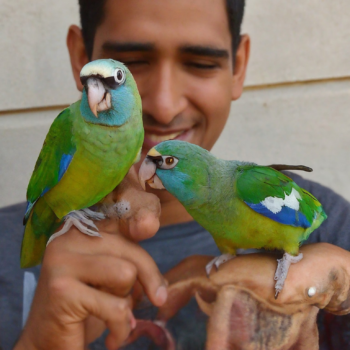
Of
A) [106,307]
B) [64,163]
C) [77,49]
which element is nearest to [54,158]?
[64,163]

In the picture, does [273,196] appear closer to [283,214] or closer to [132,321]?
[283,214]

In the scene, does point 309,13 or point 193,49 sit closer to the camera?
point 193,49

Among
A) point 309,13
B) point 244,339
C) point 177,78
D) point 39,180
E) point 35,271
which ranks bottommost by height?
point 35,271

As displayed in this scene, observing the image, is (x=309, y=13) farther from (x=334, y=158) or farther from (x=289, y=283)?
(x=289, y=283)

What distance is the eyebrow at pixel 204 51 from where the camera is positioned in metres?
0.79

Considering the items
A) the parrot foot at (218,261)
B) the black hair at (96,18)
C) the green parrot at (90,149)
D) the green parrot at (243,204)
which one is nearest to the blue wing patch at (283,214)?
the green parrot at (243,204)

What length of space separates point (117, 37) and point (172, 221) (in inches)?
20.2

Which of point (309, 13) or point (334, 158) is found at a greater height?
point (309, 13)

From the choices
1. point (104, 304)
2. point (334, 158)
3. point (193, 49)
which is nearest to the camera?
point (104, 304)

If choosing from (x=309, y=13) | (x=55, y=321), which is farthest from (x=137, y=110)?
(x=309, y=13)

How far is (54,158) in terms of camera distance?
621 millimetres

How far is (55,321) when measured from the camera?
21.0 inches

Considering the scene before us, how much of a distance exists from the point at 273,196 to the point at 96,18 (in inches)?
23.6

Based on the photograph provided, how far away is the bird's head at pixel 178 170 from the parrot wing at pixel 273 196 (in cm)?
7
